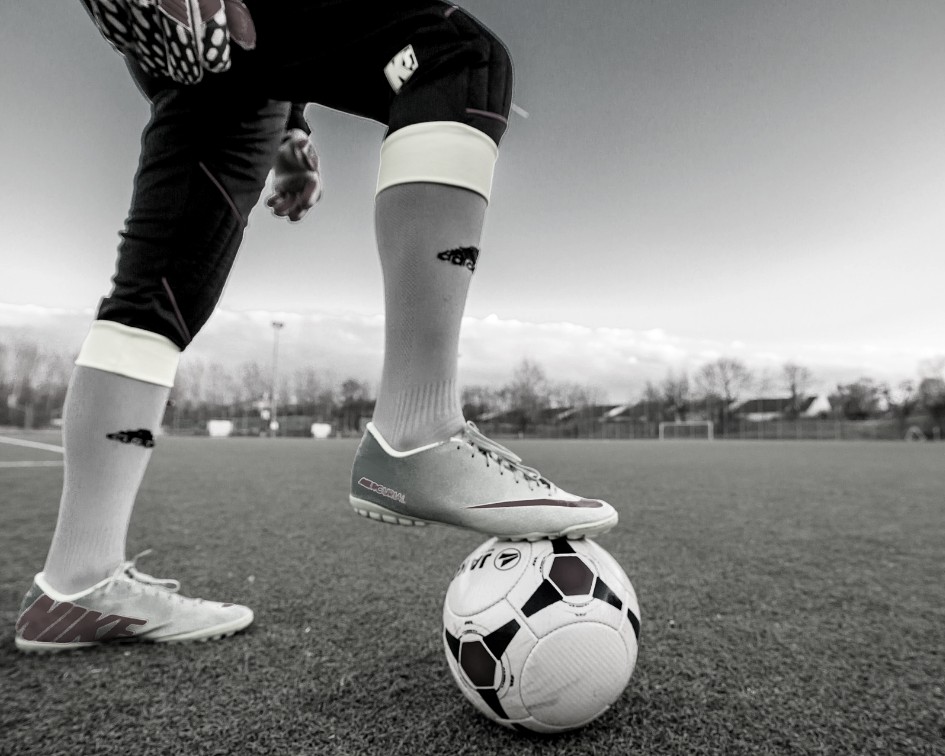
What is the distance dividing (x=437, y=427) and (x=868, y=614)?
148 cm

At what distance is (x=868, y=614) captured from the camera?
178 centimetres

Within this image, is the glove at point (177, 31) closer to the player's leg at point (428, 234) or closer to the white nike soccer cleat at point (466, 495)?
the player's leg at point (428, 234)

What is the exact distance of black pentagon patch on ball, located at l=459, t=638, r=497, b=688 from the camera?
1104mm

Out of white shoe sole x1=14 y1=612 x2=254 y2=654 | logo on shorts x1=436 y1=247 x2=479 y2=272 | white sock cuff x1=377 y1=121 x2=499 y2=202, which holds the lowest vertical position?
white shoe sole x1=14 y1=612 x2=254 y2=654

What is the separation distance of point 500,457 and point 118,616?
103 centimetres

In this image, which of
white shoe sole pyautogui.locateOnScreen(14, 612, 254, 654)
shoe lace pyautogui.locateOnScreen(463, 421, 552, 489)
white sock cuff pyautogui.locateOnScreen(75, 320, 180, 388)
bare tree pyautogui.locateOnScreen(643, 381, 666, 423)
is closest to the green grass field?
white shoe sole pyautogui.locateOnScreen(14, 612, 254, 654)

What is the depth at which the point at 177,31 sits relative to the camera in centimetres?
100

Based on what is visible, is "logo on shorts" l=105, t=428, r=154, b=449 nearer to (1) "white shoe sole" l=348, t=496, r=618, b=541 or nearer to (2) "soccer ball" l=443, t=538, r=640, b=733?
(1) "white shoe sole" l=348, t=496, r=618, b=541

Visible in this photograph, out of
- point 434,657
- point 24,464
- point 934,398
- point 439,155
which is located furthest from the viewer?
point 934,398

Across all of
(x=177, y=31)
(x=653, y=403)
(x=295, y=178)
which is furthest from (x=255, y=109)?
(x=653, y=403)

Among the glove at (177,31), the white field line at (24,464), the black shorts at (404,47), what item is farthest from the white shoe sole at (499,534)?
the white field line at (24,464)

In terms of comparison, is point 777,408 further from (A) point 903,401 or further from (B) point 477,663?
(B) point 477,663

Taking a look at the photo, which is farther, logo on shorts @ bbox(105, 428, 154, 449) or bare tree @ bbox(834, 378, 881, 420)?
bare tree @ bbox(834, 378, 881, 420)

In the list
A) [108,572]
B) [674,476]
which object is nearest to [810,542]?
[108,572]
